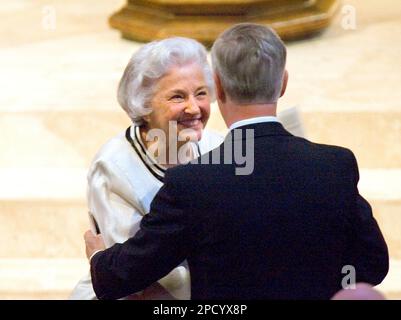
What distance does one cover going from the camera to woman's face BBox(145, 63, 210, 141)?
3.19m

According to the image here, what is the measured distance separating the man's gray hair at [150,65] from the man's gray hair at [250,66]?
545mm

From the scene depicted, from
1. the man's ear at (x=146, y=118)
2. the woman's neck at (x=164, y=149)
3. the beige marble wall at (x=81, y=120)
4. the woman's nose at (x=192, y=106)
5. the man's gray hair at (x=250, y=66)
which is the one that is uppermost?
the man's gray hair at (x=250, y=66)

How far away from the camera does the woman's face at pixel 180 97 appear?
319 centimetres

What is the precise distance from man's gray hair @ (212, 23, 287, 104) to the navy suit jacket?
85 mm

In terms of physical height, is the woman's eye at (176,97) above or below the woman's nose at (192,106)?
above

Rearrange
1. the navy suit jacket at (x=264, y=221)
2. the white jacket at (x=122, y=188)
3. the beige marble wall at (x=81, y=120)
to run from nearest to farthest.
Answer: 1. the navy suit jacket at (x=264, y=221)
2. the white jacket at (x=122, y=188)
3. the beige marble wall at (x=81, y=120)

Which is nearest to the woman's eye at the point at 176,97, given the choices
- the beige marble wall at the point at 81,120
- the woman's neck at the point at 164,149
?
the woman's neck at the point at 164,149

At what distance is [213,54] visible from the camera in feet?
8.82

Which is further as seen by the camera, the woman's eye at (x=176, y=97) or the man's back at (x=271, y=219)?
the woman's eye at (x=176, y=97)

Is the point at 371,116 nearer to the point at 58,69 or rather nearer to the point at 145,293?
the point at 58,69

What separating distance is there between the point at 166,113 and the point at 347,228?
750 millimetres

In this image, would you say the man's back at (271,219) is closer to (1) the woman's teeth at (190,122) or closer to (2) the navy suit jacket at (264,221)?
(2) the navy suit jacket at (264,221)
